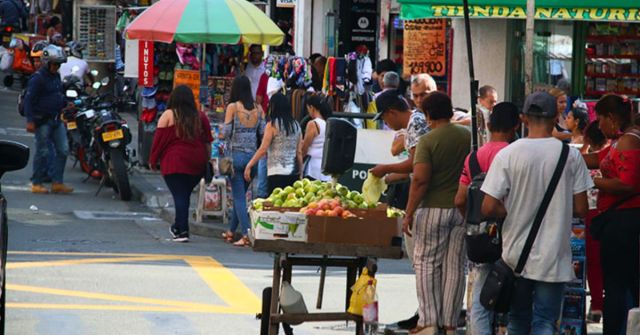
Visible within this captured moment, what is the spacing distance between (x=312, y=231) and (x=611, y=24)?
32.4 feet

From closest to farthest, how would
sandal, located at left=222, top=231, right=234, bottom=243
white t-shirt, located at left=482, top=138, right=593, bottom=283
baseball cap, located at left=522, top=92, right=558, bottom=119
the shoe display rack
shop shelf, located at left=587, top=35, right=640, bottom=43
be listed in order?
white t-shirt, located at left=482, top=138, right=593, bottom=283 < baseball cap, located at left=522, top=92, right=558, bottom=119 < sandal, located at left=222, top=231, right=234, bottom=243 < shop shelf, located at left=587, top=35, right=640, bottom=43 < the shoe display rack

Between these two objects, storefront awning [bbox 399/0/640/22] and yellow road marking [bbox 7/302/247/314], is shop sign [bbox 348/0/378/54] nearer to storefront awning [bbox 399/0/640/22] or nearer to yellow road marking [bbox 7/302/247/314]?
storefront awning [bbox 399/0/640/22]

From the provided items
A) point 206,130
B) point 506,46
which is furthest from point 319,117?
point 506,46

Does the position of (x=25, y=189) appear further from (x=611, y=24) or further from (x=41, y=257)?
(x=611, y=24)

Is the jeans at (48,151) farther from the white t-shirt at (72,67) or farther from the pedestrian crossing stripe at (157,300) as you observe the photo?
the white t-shirt at (72,67)

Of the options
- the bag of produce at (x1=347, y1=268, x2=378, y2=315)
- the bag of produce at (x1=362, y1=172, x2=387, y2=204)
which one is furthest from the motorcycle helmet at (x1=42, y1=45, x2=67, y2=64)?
the bag of produce at (x1=347, y1=268, x2=378, y2=315)

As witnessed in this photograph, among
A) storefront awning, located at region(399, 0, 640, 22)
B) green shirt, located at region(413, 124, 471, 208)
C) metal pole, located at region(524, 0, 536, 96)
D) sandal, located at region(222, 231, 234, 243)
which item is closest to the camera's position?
green shirt, located at region(413, 124, 471, 208)

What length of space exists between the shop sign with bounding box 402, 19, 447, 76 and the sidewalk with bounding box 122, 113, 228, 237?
358cm

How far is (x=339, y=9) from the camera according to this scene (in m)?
28.1

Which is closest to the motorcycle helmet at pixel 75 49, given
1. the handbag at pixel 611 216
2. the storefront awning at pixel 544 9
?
the storefront awning at pixel 544 9

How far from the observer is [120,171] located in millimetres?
20500

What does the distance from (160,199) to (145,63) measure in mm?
2418

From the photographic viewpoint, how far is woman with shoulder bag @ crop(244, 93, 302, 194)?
51.8ft

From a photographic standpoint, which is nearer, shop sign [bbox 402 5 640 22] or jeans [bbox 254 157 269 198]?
shop sign [bbox 402 5 640 22]
